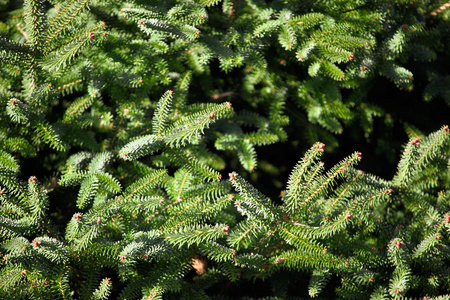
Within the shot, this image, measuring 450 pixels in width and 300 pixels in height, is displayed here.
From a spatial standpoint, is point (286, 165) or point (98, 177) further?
point (286, 165)

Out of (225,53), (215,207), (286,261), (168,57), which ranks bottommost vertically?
(286,261)

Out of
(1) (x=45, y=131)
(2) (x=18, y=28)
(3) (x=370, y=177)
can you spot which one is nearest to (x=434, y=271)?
(3) (x=370, y=177)

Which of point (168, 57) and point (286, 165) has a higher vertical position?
point (168, 57)

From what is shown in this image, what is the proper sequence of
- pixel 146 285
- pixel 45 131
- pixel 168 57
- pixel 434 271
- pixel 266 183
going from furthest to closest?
pixel 266 183 → pixel 168 57 → pixel 45 131 → pixel 434 271 → pixel 146 285

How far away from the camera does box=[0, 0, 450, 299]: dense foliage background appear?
1458 millimetres

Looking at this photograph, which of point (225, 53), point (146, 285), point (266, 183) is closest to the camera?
point (146, 285)

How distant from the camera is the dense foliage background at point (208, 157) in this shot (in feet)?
4.78

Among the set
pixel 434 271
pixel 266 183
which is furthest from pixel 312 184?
pixel 266 183

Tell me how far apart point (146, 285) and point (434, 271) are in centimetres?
128

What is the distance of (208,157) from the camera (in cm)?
205

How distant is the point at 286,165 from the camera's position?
2.58 metres

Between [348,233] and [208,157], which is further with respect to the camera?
[208,157]

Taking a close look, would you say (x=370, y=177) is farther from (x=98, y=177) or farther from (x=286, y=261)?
(x=98, y=177)

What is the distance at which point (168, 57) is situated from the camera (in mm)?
2047
